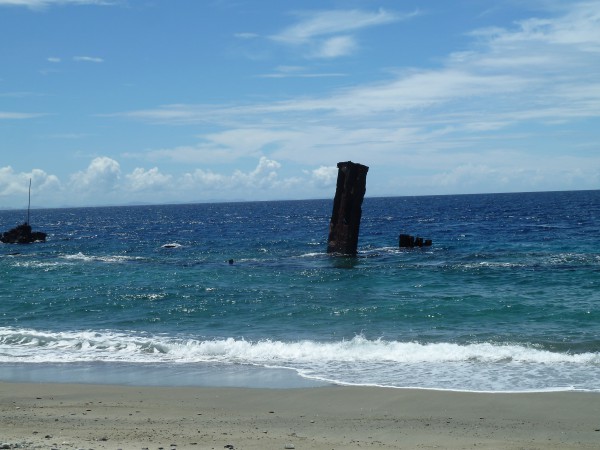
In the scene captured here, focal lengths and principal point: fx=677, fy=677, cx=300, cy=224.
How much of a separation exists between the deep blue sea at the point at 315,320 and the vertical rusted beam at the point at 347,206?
3.03 feet

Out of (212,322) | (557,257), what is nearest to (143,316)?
(212,322)

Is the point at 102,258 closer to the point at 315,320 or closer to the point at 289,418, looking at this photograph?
the point at 315,320

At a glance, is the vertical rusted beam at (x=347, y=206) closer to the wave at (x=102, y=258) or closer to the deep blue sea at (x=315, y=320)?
the deep blue sea at (x=315, y=320)

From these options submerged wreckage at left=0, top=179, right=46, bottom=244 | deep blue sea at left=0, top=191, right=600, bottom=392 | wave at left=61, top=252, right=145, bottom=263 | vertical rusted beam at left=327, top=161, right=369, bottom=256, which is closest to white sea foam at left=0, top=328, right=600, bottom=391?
deep blue sea at left=0, top=191, right=600, bottom=392

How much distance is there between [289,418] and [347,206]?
2198 centimetres

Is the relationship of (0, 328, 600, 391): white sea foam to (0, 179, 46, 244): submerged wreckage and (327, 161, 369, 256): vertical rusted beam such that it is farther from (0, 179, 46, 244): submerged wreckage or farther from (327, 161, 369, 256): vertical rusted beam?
(0, 179, 46, 244): submerged wreckage

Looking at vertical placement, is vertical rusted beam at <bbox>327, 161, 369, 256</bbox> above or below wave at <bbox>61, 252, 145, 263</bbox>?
above

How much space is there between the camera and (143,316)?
67.3 feet

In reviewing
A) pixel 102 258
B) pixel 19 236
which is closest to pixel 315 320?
pixel 102 258

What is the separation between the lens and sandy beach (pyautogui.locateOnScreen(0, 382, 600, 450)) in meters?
8.99

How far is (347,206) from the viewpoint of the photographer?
1255 inches

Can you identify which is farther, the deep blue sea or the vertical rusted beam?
the vertical rusted beam

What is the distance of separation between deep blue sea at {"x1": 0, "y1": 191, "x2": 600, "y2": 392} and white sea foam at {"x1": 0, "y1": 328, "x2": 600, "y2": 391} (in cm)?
4

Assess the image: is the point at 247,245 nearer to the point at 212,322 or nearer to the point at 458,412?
the point at 212,322
